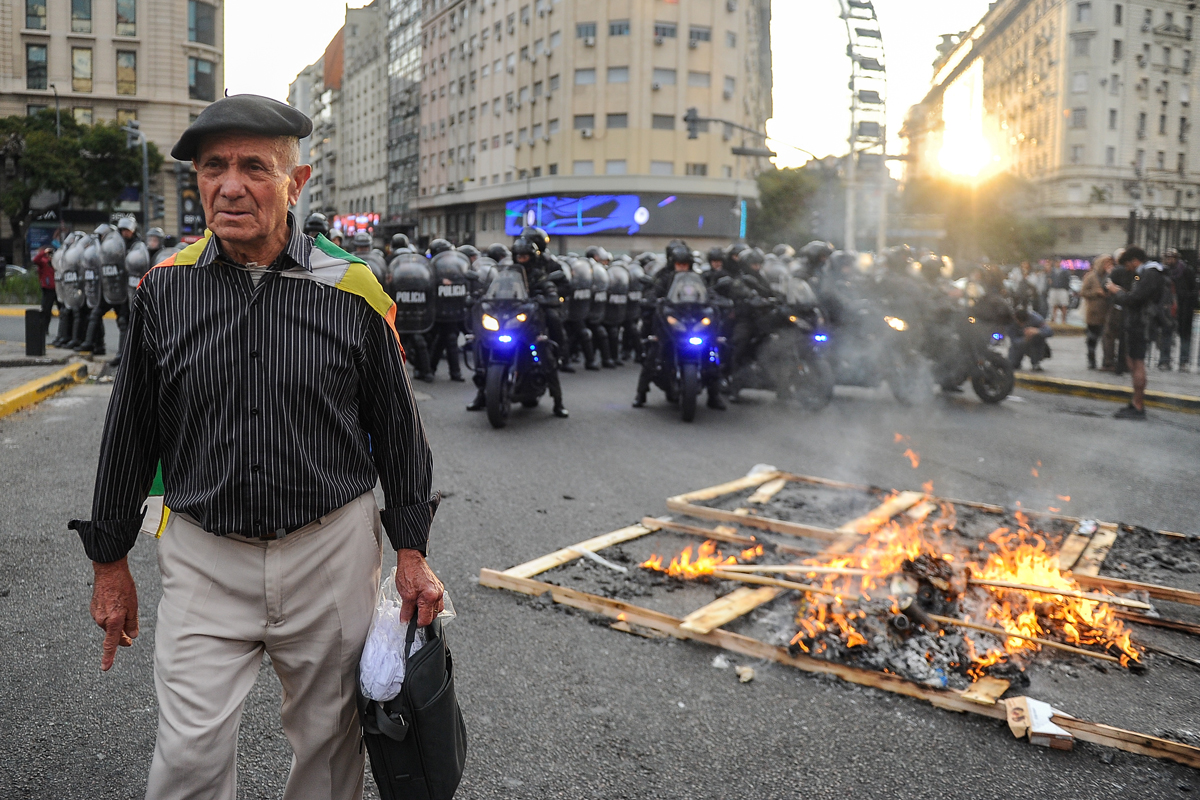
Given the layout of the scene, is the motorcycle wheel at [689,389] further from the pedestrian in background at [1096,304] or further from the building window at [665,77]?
the building window at [665,77]

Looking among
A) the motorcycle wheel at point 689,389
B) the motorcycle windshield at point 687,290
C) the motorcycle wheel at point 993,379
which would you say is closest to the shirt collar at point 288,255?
the motorcycle wheel at point 689,389

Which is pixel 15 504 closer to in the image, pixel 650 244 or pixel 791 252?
pixel 791 252

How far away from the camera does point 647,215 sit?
180 ft

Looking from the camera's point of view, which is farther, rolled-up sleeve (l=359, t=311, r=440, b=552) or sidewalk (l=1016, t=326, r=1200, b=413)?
sidewalk (l=1016, t=326, r=1200, b=413)

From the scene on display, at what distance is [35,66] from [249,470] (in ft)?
207

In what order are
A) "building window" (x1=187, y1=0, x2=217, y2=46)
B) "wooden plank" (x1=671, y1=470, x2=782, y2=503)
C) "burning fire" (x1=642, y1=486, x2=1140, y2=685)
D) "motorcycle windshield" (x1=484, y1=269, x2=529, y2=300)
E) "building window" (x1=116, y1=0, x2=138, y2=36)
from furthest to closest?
1. "building window" (x1=187, y1=0, x2=217, y2=46)
2. "building window" (x1=116, y1=0, x2=138, y2=36)
3. "motorcycle windshield" (x1=484, y1=269, x2=529, y2=300)
4. "wooden plank" (x1=671, y1=470, x2=782, y2=503)
5. "burning fire" (x1=642, y1=486, x2=1140, y2=685)

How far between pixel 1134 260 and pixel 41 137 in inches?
A: 1864

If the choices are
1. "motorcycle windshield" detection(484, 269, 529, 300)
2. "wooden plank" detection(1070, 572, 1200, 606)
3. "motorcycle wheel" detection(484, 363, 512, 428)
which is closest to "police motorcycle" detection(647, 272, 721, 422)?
"motorcycle windshield" detection(484, 269, 529, 300)

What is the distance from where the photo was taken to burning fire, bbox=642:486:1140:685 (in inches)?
168

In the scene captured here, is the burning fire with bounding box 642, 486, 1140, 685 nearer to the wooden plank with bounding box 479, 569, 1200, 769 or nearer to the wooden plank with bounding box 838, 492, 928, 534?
the wooden plank with bounding box 479, 569, 1200, 769

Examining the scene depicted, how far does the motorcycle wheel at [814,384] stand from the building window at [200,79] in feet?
174

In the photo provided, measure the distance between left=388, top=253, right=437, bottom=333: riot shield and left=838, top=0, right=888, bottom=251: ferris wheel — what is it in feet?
42.7

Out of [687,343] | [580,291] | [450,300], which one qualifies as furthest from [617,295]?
[687,343]

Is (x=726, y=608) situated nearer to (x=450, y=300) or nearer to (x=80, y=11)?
(x=450, y=300)
